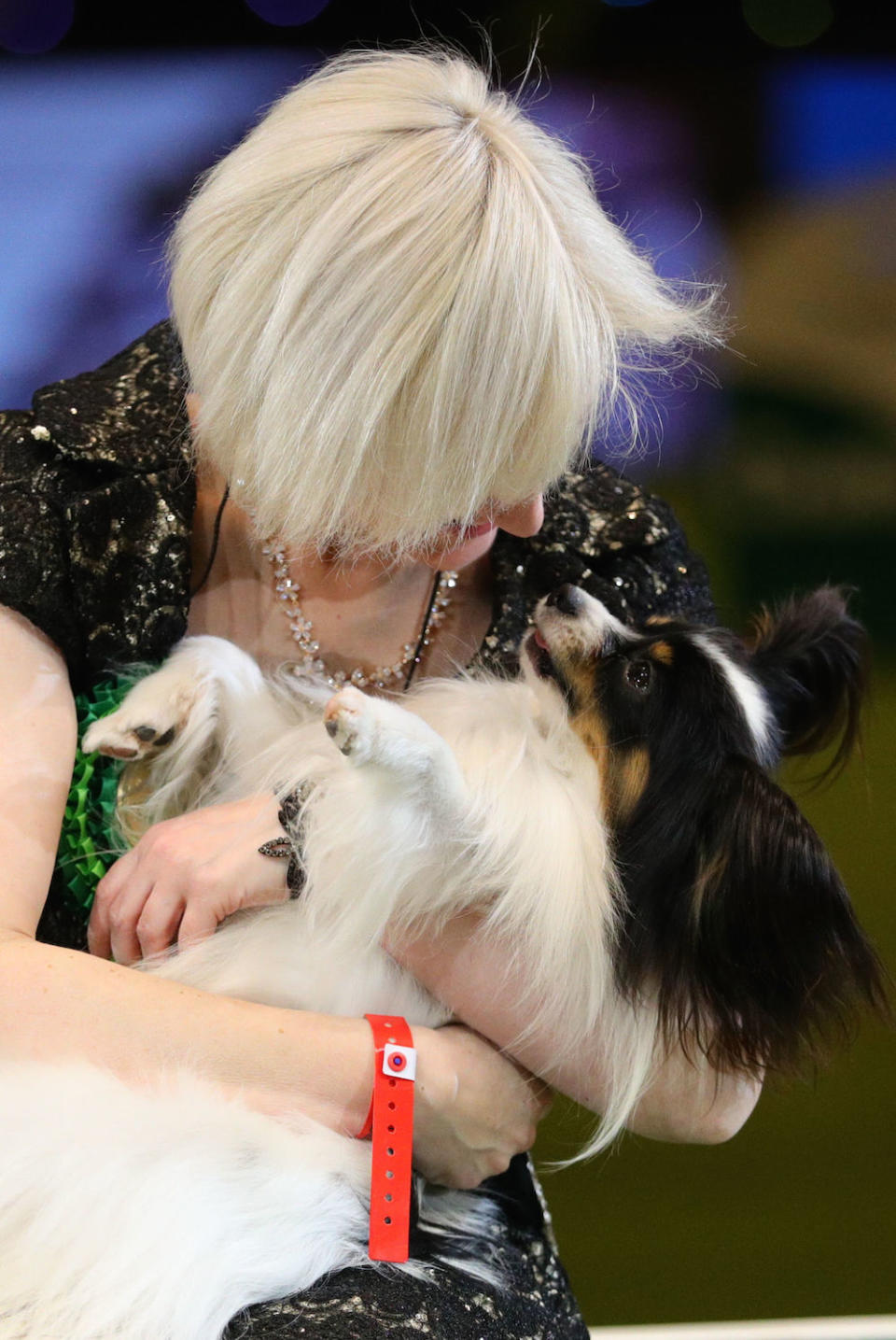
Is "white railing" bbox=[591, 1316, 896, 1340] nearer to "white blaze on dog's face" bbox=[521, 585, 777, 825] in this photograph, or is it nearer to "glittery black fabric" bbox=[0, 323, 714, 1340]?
"glittery black fabric" bbox=[0, 323, 714, 1340]

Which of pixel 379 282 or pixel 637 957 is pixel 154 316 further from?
pixel 637 957

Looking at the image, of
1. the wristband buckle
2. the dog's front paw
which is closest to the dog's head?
the wristband buckle

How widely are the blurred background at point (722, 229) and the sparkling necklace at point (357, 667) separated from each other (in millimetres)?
328

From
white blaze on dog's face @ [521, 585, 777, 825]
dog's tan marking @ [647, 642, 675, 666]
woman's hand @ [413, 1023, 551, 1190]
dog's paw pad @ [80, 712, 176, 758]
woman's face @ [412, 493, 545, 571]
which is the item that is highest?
woman's face @ [412, 493, 545, 571]

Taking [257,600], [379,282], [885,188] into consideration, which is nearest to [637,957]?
[257,600]

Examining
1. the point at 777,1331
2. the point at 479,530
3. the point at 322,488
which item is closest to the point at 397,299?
the point at 322,488

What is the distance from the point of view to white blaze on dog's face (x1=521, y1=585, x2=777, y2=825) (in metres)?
1.36

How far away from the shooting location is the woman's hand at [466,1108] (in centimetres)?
125

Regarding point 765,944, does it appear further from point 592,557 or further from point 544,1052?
point 592,557

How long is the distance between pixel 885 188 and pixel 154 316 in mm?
1013

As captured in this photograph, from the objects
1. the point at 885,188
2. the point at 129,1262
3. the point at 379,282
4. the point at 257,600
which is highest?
the point at 885,188

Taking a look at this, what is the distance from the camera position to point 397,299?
1095 millimetres

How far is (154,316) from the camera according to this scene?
143 cm

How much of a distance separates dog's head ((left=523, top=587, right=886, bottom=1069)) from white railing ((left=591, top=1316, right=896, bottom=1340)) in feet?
3.82
